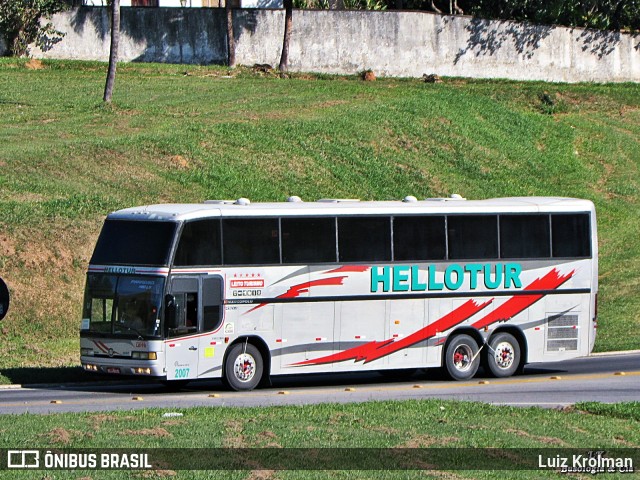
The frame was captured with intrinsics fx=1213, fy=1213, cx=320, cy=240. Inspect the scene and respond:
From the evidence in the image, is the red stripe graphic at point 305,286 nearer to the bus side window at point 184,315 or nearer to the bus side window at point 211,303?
the bus side window at point 211,303

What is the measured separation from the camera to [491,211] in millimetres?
26578

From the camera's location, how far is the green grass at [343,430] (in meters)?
15.2

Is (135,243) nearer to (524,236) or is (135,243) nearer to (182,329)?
(182,329)

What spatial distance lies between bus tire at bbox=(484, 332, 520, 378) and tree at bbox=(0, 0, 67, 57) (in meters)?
39.0

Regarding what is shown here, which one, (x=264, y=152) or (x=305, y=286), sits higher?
(x=264, y=152)

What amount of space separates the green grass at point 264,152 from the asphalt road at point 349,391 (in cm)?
375

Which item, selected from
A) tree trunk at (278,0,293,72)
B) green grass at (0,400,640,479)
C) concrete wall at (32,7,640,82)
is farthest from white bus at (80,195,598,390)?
concrete wall at (32,7,640,82)

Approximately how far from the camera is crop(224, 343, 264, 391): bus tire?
2394 cm

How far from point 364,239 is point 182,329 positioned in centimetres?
439

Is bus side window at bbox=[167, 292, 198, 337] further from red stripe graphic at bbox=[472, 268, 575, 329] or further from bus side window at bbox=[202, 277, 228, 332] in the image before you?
red stripe graphic at bbox=[472, 268, 575, 329]

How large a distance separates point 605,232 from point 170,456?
35.3 meters

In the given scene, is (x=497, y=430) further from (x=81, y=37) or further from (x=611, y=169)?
(x=81, y=37)

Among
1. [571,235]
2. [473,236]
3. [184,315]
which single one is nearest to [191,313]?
[184,315]

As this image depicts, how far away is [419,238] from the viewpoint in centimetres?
2566
